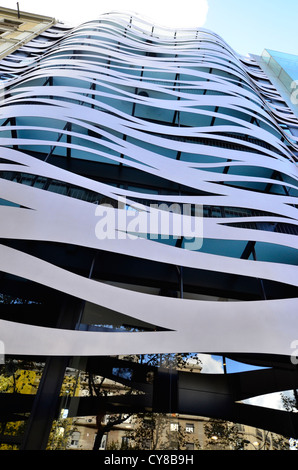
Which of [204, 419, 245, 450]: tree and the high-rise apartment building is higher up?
the high-rise apartment building

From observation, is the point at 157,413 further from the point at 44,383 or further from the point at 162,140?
the point at 162,140

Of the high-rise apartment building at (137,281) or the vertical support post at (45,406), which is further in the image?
the high-rise apartment building at (137,281)

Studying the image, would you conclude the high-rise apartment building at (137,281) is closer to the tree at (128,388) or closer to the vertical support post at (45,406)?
the vertical support post at (45,406)

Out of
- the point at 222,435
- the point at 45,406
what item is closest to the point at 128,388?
the point at 45,406

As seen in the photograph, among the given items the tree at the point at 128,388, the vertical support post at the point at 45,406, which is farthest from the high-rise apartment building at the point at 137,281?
the tree at the point at 128,388

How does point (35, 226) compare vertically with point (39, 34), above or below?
below

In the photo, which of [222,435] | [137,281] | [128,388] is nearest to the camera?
[222,435]

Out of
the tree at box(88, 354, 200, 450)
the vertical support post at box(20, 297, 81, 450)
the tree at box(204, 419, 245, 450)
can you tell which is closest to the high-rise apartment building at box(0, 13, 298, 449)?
the vertical support post at box(20, 297, 81, 450)

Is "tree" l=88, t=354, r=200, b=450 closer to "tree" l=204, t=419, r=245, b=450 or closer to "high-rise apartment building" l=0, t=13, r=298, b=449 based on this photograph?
"high-rise apartment building" l=0, t=13, r=298, b=449


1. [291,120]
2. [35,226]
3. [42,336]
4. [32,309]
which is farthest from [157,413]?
[291,120]

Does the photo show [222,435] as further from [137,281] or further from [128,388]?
[137,281]

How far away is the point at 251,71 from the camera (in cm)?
2844

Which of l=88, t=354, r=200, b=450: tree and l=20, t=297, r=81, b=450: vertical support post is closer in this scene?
l=20, t=297, r=81, b=450: vertical support post

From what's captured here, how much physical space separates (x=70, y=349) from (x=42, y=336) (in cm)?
58
